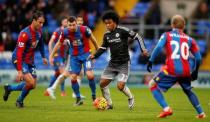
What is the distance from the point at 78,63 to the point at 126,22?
12.7 meters

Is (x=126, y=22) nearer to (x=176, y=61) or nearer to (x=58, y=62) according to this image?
(x=58, y=62)

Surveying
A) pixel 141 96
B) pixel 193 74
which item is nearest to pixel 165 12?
pixel 141 96

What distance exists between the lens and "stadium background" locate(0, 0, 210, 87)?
28484mm

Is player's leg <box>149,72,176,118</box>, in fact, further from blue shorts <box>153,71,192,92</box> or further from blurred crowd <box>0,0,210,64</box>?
blurred crowd <box>0,0,210,64</box>

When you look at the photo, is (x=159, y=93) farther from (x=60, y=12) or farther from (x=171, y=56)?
(x=60, y=12)

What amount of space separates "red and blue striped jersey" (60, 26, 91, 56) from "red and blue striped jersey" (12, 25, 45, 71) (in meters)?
0.82

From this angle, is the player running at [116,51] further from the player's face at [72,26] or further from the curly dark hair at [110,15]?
the player's face at [72,26]

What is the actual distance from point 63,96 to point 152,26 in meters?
8.98

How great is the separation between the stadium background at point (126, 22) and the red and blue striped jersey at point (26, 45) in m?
11.1

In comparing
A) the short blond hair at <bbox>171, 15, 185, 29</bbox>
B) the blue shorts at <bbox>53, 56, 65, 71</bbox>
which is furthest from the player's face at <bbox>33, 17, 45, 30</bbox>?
the blue shorts at <bbox>53, 56, 65, 71</bbox>

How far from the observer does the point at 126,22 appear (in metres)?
30.4

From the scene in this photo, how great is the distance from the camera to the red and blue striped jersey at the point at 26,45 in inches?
634

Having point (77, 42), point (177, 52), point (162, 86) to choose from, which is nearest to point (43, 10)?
point (77, 42)

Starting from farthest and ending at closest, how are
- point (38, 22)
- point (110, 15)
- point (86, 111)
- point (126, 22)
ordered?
point (126, 22), point (38, 22), point (110, 15), point (86, 111)
